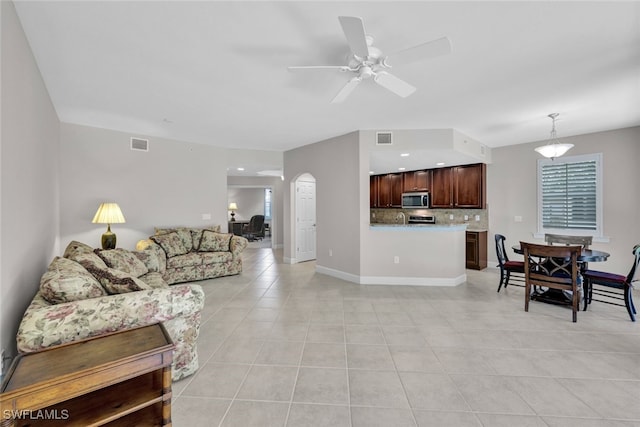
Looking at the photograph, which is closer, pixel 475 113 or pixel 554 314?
pixel 554 314

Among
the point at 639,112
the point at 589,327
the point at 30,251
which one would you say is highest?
the point at 639,112

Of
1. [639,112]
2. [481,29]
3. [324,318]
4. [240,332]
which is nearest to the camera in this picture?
[481,29]

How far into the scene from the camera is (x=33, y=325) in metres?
1.52

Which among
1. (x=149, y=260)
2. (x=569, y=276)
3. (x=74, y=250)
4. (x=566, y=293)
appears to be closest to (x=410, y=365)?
(x=569, y=276)

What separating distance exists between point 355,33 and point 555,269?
11.6ft

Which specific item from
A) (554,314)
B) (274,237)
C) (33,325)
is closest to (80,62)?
(33,325)

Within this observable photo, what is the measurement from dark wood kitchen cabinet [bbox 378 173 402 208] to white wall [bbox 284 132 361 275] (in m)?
2.66

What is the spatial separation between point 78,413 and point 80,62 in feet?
9.15

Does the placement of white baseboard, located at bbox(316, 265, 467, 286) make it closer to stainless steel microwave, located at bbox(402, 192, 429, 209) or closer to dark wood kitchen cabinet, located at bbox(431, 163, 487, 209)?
dark wood kitchen cabinet, located at bbox(431, 163, 487, 209)

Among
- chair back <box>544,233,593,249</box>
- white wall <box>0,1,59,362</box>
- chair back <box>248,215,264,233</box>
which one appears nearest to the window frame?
chair back <box>544,233,593,249</box>

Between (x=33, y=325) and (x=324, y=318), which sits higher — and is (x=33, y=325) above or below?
above

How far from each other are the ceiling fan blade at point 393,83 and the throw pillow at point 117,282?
2542 mm

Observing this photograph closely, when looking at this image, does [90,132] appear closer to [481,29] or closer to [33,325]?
[33,325]

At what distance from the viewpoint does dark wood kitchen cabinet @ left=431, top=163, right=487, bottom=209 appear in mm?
5773
